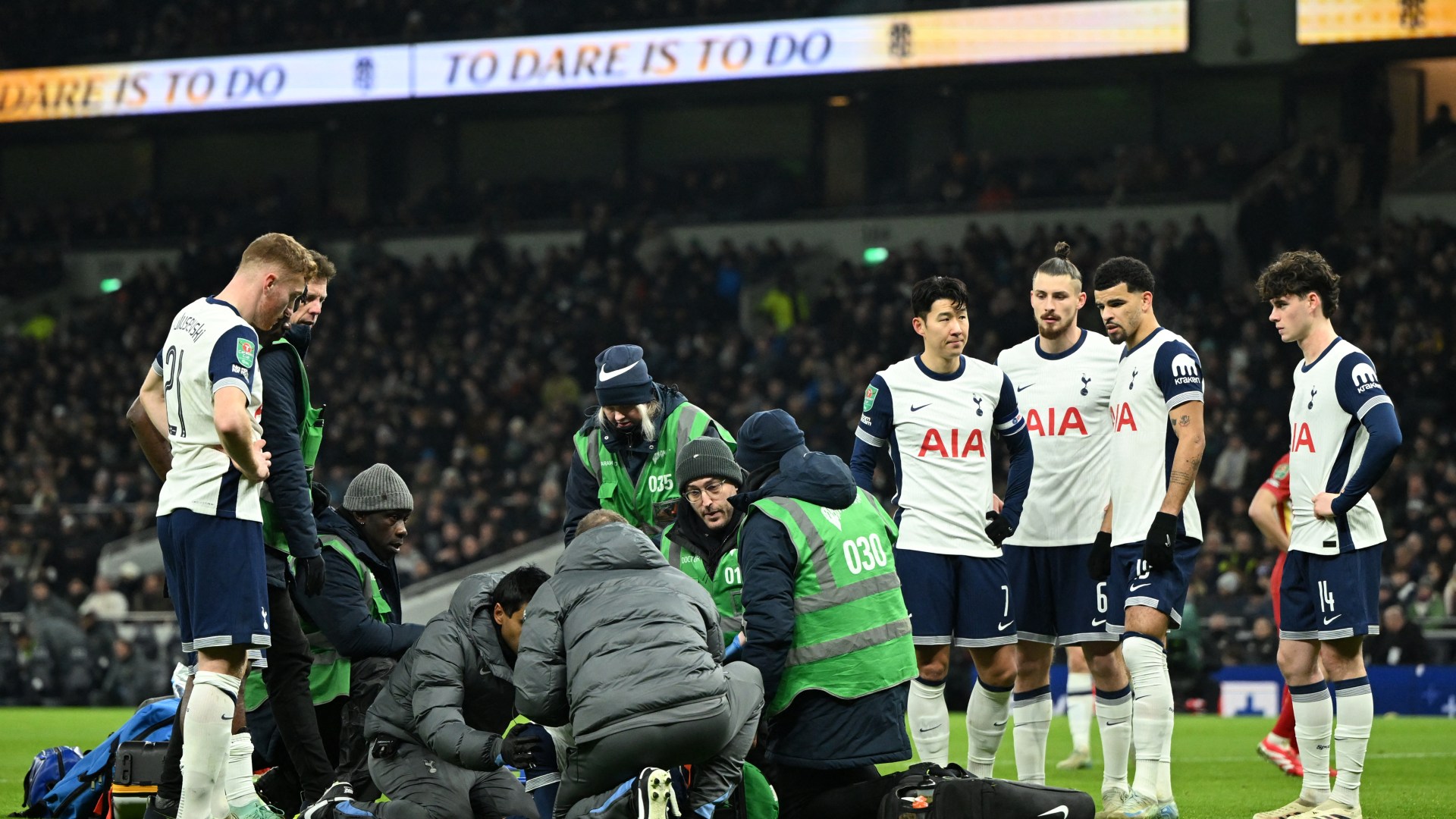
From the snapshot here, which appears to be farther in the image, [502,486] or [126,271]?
[126,271]

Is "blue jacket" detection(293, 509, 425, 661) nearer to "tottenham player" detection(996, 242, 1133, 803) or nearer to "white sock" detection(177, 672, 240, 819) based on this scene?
"white sock" detection(177, 672, 240, 819)

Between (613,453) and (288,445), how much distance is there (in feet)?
5.22

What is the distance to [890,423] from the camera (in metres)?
7.88

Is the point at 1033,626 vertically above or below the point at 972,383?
below

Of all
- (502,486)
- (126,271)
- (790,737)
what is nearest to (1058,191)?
(502,486)

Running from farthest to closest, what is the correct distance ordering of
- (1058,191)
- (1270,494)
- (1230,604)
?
(1058,191)
(1230,604)
(1270,494)

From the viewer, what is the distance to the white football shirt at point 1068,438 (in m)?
7.90

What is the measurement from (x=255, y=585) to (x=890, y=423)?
310 cm

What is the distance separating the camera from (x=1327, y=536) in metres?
7.31

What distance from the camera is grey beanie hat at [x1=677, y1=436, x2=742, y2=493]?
647cm

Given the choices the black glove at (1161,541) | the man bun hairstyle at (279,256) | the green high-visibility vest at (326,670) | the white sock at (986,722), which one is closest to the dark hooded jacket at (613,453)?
the green high-visibility vest at (326,670)

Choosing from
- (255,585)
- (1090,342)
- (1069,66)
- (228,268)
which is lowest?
(255,585)

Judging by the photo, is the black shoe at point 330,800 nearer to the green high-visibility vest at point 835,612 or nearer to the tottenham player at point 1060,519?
the green high-visibility vest at point 835,612

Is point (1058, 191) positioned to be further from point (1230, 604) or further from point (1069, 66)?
point (1230, 604)
